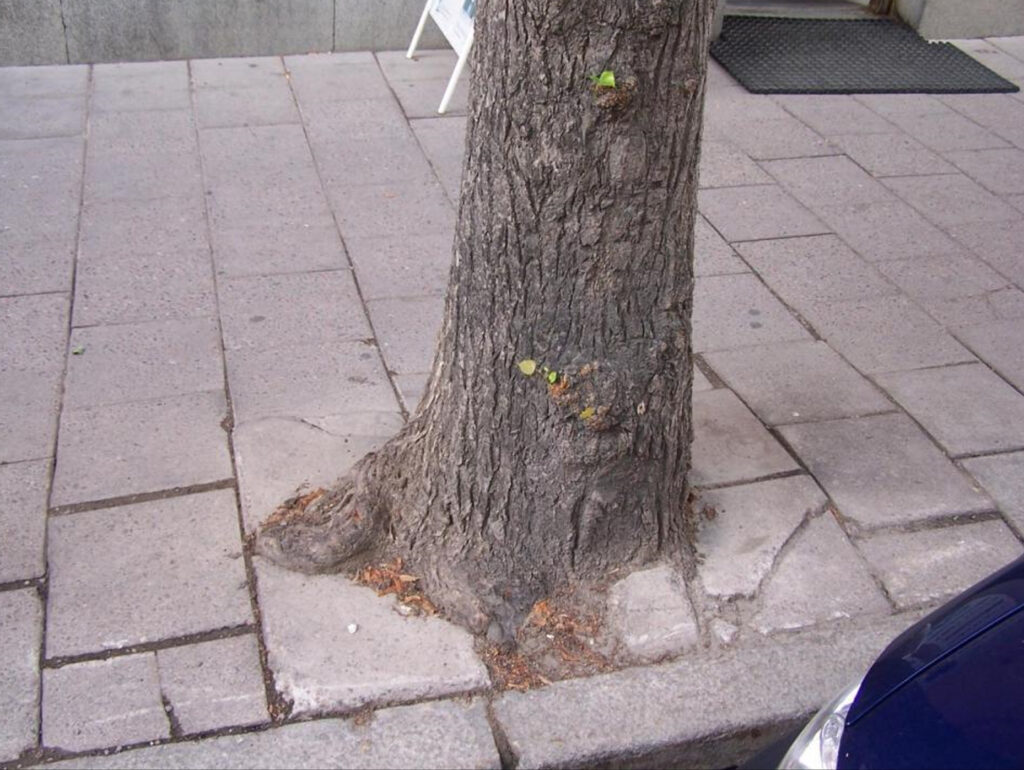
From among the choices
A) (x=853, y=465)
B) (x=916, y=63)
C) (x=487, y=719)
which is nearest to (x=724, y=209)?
(x=853, y=465)

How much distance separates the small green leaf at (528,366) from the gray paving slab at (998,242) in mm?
3119

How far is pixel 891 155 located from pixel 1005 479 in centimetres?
300

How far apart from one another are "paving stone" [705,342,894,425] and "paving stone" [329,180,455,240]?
156cm

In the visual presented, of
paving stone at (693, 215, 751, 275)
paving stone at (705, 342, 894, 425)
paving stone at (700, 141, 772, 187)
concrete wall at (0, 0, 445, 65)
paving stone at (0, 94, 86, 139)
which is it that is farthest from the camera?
concrete wall at (0, 0, 445, 65)

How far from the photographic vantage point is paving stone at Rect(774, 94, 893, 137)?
21.9 ft

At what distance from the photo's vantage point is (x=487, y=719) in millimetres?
2904

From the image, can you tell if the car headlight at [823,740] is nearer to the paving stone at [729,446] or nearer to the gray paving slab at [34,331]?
the paving stone at [729,446]

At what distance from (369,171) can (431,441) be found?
9.77 feet

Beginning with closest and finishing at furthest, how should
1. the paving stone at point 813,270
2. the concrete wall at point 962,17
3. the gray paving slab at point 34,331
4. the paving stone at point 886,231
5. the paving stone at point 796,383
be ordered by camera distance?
the paving stone at point 796,383 < the gray paving slab at point 34,331 < the paving stone at point 813,270 < the paving stone at point 886,231 < the concrete wall at point 962,17

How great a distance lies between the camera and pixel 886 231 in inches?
218

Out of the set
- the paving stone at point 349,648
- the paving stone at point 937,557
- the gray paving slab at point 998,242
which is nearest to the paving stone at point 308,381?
the paving stone at point 349,648

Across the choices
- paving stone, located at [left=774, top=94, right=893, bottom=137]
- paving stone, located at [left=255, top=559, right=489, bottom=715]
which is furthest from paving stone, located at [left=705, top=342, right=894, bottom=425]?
paving stone, located at [left=774, top=94, right=893, bottom=137]

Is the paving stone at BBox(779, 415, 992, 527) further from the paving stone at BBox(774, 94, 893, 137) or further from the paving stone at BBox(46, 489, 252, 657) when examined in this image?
the paving stone at BBox(774, 94, 893, 137)

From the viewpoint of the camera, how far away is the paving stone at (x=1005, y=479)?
369 cm
